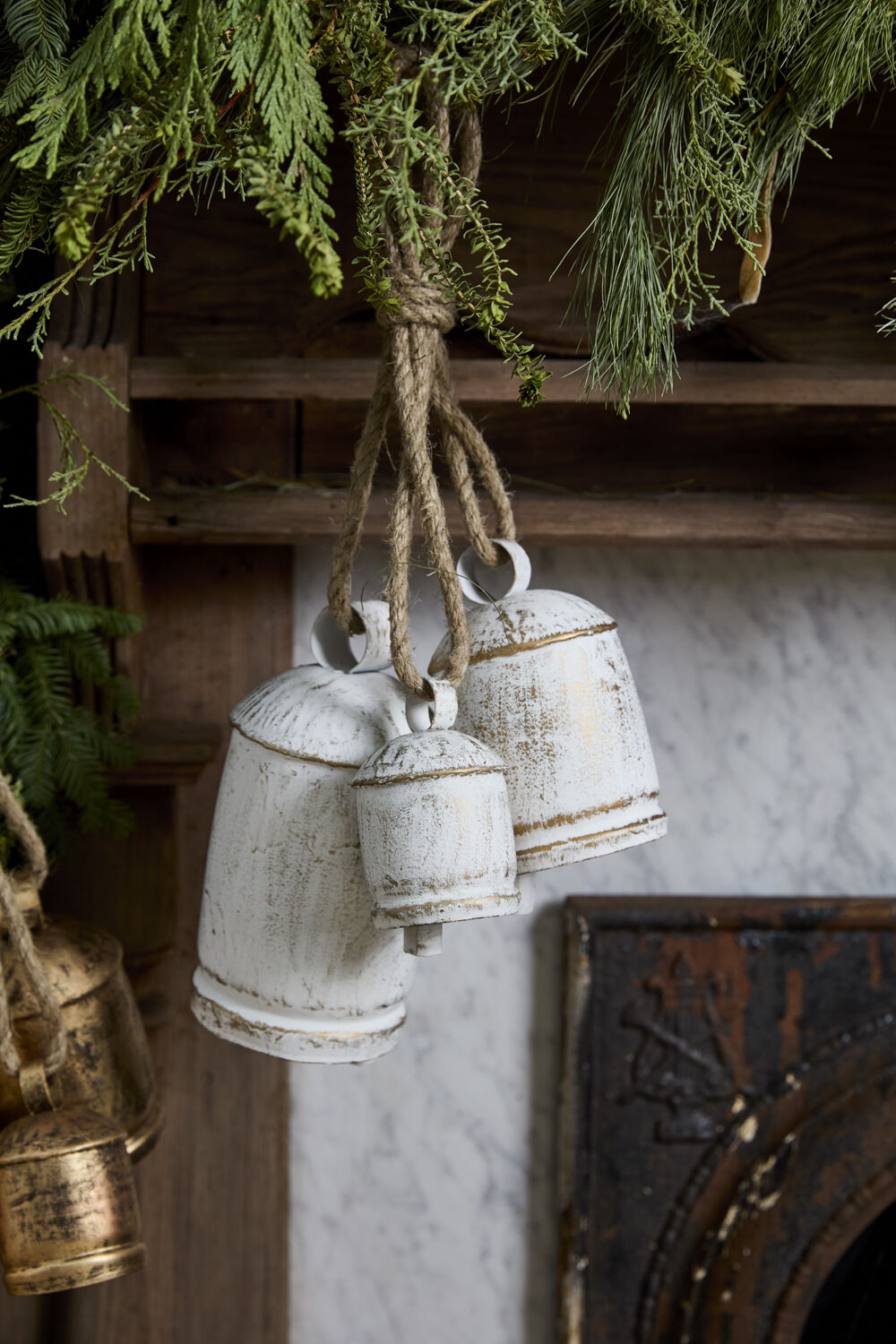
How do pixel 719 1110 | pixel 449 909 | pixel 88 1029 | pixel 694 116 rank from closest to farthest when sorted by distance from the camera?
pixel 449 909, pixel 694 116, pixel 88 1029, pixel 719 1110

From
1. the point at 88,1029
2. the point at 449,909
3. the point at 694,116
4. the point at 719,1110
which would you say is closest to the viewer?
the point at 449,909

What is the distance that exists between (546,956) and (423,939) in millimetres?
569

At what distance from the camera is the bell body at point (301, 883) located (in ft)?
1.93

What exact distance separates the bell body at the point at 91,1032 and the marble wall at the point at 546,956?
0.33 metres

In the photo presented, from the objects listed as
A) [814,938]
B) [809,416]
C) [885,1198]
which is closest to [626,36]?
[809,416]

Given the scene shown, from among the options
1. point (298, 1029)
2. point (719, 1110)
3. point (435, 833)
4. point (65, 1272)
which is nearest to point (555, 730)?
point (435, 833)

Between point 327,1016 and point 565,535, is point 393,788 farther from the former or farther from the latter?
point 565,535

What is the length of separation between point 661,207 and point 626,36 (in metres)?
0.10

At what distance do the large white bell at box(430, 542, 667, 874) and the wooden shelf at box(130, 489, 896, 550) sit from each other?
0.29 m

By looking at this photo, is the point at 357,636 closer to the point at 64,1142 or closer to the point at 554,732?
the point at 554,732

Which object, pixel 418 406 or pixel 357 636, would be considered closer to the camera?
pixel 418 406

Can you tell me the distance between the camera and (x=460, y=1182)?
1.09 meters

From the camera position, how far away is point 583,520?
89 cm

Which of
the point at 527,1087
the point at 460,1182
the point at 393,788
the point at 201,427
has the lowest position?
the point at 460,1182
